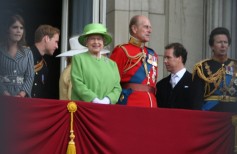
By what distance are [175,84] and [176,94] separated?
174mm

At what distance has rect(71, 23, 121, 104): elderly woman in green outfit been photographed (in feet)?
28.9

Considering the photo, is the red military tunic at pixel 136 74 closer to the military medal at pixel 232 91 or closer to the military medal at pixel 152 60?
the military medal at pixel 152 60

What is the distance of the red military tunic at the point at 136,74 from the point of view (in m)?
9.50

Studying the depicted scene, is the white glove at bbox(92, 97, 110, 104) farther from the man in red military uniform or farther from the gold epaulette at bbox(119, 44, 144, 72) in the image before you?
the gold epaulette at bbox(119, 44, 144, 72)

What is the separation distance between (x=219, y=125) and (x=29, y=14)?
523cm

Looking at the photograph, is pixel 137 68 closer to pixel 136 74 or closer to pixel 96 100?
pixel 136 74

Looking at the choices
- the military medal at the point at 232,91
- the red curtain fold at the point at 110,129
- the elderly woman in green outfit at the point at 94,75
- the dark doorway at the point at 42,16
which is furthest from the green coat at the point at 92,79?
the dark doorway at the point at 42,16

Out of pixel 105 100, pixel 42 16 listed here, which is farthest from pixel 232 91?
pixel 42 16

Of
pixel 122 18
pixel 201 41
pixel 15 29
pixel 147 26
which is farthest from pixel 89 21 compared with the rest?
pixel 15 29

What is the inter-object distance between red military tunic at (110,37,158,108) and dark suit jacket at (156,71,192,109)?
0.87ft

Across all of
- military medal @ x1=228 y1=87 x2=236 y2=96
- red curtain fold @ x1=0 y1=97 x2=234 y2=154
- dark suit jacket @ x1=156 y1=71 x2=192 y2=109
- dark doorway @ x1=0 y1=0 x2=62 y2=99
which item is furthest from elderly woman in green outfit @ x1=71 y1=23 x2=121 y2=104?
dark doorway @ x1=0 y1=0 x2=62 y2=99

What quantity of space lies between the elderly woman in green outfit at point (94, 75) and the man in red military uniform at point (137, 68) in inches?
18.5

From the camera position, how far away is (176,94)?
9.86m

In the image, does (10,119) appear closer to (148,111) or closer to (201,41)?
(148,111)
